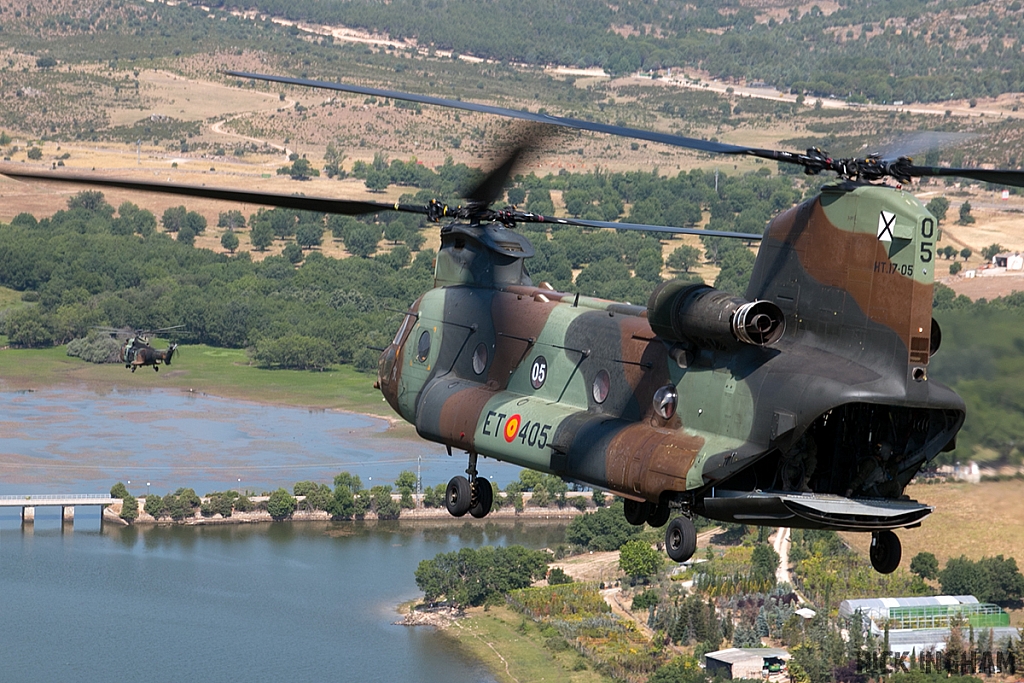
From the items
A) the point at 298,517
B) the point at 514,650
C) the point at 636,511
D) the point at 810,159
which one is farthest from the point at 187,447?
the point at 810,159

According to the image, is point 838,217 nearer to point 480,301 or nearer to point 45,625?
point 480,301

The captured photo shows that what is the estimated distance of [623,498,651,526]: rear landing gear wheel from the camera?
3241cm

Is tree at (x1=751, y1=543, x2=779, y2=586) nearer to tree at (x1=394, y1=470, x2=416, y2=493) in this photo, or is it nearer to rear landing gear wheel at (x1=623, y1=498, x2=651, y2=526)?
tree at (x1=394, y1=470, x2=416, y2=493)

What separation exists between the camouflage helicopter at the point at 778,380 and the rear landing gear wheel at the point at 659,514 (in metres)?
0.06

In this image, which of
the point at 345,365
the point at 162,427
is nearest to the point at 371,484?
the point at 162,427

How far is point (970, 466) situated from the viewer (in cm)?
3306

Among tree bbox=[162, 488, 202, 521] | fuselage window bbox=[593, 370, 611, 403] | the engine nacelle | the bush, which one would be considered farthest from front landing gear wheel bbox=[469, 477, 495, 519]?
the bush

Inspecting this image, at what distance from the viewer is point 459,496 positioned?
35.2 m

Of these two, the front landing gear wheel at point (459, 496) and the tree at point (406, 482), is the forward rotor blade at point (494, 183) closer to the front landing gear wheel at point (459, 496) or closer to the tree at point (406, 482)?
the front landing gear wheel at point (459, 496)

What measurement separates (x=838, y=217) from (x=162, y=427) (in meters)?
147

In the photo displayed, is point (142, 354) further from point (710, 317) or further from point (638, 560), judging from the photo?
point (710, 317)

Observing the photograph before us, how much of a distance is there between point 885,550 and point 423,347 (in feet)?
39.4

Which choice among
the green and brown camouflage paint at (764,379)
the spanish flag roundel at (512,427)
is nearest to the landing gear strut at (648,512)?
the green and brown camouflage paint at (764,379)

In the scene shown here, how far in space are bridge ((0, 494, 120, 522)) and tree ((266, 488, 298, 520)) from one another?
1220 centimetres
